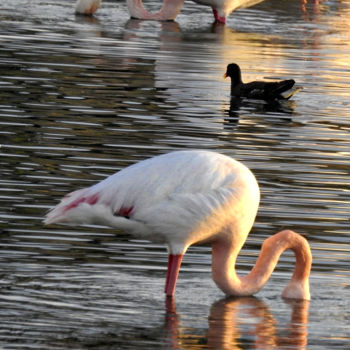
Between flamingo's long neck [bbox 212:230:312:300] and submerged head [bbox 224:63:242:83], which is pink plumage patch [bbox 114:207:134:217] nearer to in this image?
flamingo's long neck [bbox 212:230:312:300]

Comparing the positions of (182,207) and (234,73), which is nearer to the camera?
(182,207)

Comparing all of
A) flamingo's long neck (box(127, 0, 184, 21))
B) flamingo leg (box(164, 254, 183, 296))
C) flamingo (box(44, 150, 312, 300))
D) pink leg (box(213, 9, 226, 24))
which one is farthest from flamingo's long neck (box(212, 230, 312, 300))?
pink leg (box(213, 9, 226, 24))

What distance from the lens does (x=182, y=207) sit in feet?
26.2

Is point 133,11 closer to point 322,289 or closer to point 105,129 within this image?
point 105,129

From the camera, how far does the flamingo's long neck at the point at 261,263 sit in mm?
8180

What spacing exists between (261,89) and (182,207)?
26.5 ft

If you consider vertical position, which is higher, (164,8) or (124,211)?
(124,211)

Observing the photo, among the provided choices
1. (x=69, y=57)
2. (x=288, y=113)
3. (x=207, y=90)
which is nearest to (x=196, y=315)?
(x=288, y=113)

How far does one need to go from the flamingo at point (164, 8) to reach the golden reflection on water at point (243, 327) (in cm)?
1577

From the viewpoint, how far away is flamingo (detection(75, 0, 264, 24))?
2372 cm

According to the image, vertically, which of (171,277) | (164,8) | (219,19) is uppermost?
(171,277)

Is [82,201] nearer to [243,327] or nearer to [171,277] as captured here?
[171,277]

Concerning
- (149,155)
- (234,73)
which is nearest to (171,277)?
(149,155)

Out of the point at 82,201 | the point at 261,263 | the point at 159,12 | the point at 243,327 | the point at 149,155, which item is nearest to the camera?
the point at 243,327
